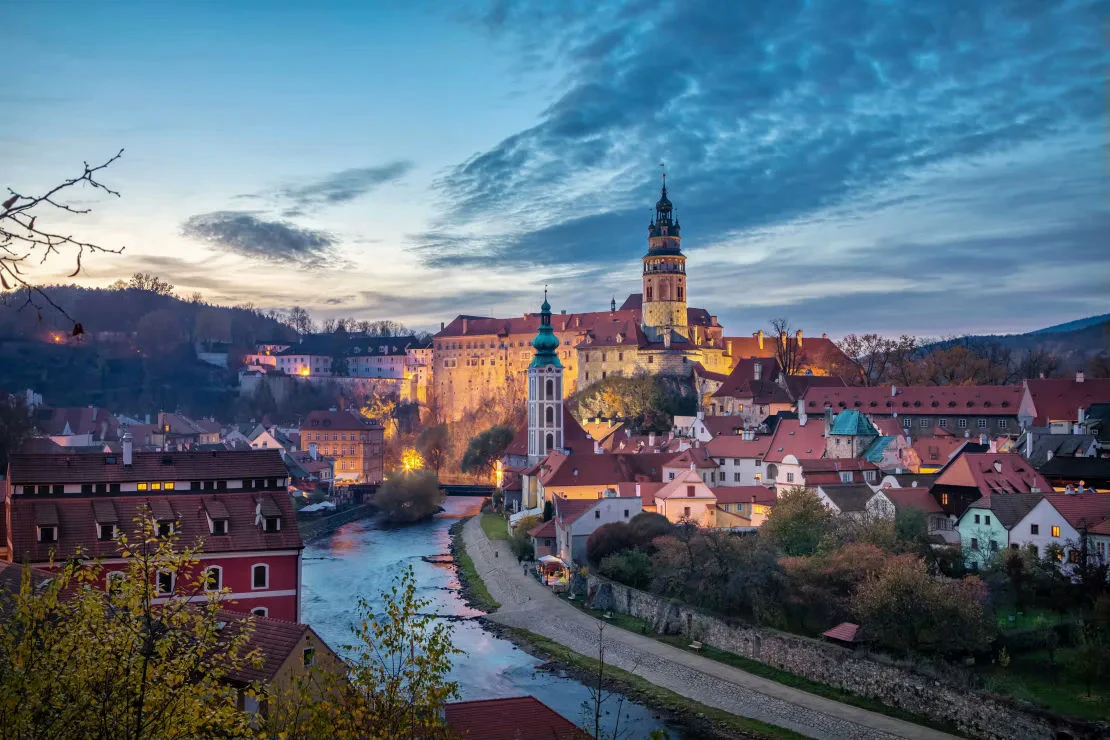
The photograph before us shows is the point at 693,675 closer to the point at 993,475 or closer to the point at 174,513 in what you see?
the point at 993,475

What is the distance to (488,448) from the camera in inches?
2392

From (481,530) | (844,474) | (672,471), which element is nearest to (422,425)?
(481,530)

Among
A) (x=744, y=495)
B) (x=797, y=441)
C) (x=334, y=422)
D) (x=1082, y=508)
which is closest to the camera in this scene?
(x=1082, y=508)

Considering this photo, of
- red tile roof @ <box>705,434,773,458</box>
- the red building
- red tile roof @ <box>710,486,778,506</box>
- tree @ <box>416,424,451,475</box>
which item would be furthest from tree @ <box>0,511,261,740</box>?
tree @ <box>416,424,451,475</box>

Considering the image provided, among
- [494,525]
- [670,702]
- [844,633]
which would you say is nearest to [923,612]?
[844,633]

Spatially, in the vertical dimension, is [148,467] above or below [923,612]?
above

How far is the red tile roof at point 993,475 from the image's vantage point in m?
26.0

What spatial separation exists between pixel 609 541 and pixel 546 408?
20076mm

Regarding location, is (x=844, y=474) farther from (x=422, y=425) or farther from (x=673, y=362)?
(x=422, y=425)

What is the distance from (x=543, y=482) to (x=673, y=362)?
30.3 m

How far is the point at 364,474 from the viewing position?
213 ft

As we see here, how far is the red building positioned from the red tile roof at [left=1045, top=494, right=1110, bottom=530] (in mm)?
15870

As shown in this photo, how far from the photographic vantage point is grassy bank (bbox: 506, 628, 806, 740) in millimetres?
18125

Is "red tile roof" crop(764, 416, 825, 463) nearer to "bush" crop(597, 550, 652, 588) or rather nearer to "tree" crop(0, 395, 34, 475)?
"bush" crop(597, 550, 652, 588)
